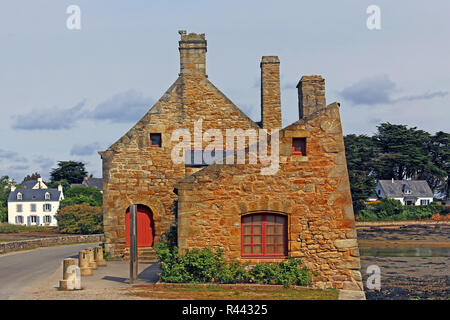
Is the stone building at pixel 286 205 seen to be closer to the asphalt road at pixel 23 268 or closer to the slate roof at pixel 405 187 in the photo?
the asphalt road at pixel 23 268

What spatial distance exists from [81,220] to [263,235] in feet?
111

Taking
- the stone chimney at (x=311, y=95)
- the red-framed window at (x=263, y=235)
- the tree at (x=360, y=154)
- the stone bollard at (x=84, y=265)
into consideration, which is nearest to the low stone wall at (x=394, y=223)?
the tree at (x=360, y=154)

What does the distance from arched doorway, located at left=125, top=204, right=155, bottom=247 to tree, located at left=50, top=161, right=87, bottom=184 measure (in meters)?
76.7

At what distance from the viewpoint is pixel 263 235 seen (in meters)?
14.3

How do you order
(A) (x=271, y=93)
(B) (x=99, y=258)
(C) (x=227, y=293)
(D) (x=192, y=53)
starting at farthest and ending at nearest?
(A) (x=271, y=93), (D) (x=192, y=53), (B) (x=99, y=258), (C) (x=227, y=293)

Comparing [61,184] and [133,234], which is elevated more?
[61,184]

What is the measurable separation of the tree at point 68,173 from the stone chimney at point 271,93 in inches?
3011

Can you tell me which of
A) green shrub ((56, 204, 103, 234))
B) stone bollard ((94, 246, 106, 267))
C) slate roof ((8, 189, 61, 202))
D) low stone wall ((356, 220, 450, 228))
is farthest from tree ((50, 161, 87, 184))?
stone bollard ((94, 246, 106, 267))

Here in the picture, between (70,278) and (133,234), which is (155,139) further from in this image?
(70,278)

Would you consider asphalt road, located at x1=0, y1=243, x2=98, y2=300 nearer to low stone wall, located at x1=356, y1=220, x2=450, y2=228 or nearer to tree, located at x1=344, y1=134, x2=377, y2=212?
low stone wall, located at x1=356, y1=220, x2=450, y2=228

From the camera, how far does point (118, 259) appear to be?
2127cm

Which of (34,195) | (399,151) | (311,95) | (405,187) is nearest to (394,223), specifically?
(405,187)
